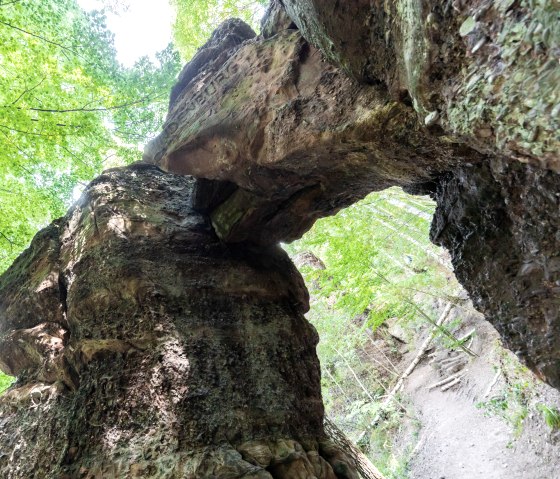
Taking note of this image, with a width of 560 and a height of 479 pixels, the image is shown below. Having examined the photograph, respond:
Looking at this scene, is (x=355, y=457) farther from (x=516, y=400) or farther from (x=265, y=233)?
(x=516, y=400)

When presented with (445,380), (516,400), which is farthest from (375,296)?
(445,380)

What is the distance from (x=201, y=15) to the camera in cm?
1020

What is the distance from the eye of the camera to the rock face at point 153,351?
3.27 metres

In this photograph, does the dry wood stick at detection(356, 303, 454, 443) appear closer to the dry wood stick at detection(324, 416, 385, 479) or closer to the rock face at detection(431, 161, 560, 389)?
the dry wood stick at detection(324, 416, 385, 479)

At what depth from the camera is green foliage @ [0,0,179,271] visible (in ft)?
21.1

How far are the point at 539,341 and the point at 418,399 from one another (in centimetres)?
1270

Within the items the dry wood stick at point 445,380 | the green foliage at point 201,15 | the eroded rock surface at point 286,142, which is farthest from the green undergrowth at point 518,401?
the green foliage at point 201,15

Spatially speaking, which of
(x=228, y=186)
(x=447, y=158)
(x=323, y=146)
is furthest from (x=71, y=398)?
(x=447, y=158)

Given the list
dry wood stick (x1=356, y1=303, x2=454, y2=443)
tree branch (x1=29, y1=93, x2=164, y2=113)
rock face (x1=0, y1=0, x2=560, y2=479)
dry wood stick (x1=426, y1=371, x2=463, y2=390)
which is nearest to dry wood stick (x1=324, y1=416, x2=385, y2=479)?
rock face (x1=0, y1=0, x2=560, y2=479)

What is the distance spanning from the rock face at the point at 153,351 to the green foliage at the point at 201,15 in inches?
262

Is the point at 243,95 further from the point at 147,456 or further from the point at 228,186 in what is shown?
the point at 147,456

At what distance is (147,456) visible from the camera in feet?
10.2

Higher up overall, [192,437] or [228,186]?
[228,186]

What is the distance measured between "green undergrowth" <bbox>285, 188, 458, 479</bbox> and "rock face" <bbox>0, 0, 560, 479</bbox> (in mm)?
3626
